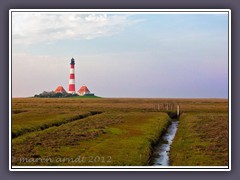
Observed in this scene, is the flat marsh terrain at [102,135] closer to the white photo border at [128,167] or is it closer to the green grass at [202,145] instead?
the green grass at [202,145]

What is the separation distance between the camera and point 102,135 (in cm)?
1988

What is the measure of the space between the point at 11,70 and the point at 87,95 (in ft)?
11.8

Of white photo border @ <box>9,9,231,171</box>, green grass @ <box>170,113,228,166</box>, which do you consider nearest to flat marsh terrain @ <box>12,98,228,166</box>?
green grass @ <box>170,113,228,166</box>

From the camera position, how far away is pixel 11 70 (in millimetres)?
14836

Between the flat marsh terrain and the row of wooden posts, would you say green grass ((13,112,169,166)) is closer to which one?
the flat marsh terrain

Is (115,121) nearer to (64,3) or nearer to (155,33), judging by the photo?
(155,33)

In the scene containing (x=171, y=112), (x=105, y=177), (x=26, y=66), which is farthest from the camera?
(x=171, y=112)

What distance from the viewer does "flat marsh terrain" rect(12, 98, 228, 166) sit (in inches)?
595

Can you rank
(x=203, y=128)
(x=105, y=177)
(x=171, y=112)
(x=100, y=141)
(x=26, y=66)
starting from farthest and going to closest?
1. (x=171, y=112)
2. (x=203, y=128)
3. (x=100, y=141)
4. (x=26, y=66)
5. (x=105, y=177)

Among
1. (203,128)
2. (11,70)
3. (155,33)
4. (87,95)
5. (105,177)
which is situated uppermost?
(155,33)

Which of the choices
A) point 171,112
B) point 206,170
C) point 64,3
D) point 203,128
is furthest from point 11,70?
point 171,112

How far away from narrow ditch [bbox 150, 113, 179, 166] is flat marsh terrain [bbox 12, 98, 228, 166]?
13.1 inches

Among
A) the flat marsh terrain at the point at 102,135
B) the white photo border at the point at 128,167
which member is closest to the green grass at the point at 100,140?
the flat marsh terrain at the point at 102,135
